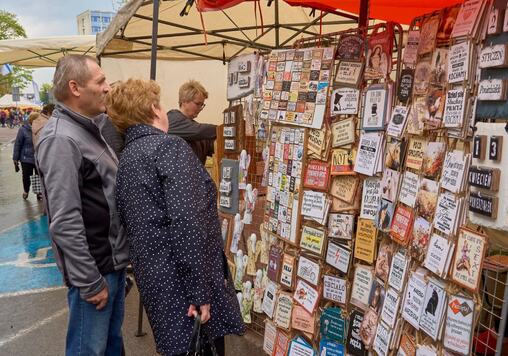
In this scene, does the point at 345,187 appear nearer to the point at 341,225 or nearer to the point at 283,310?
the point at 341,225

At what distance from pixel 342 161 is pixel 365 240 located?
0.45 m

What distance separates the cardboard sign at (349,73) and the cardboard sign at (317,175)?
18.5 inches

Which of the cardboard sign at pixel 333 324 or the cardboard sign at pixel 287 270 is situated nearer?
the cardboard sign at pixel 333 324

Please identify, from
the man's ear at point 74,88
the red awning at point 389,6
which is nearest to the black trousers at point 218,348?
the man's ear at point 74,88

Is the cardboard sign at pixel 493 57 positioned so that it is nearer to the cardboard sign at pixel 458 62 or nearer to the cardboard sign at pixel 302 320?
the cardboard sign at pixel 458 62

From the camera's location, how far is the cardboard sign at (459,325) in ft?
5.69

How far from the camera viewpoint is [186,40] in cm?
661

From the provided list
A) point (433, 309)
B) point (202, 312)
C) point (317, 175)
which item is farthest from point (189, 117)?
point (433, 309)

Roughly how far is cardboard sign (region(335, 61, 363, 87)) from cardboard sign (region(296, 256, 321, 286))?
3.51ft

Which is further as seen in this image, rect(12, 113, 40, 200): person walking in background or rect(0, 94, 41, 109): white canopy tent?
rect(0, 94, 41, 109): white canopy tent

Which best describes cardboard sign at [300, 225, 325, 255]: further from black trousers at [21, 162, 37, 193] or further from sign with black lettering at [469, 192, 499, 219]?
black trousers at [21, 162, 37, 193]

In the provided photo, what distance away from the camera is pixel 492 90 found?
160 centimetres

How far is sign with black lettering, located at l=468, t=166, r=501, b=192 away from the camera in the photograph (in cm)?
156

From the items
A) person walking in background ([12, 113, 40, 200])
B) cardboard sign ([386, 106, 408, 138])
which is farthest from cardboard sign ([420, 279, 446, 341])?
person walking in background ([12, 113, 40, 200])
